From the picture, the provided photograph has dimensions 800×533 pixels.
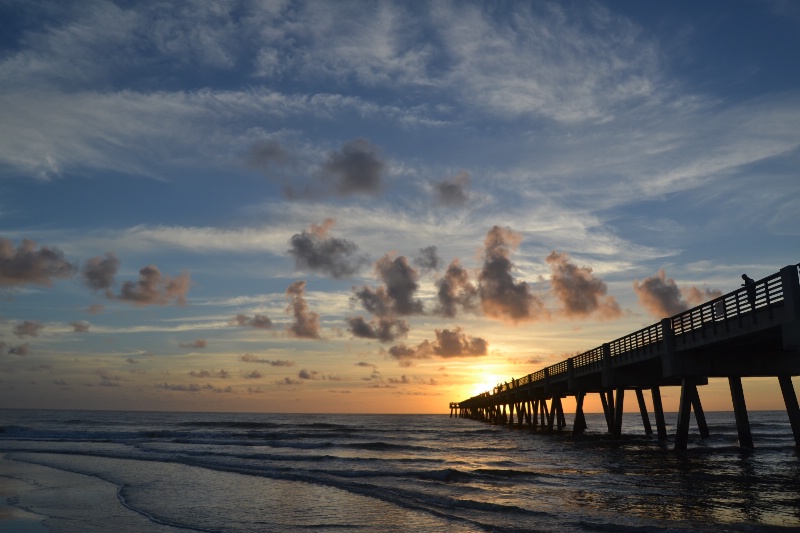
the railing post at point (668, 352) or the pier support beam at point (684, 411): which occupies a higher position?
the railing post at point (668, 352)

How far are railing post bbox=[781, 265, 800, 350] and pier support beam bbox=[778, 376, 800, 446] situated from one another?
759 centimetres

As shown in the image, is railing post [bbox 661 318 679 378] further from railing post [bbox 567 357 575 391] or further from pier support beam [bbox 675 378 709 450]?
railing post [bbox 567 357 575 391]

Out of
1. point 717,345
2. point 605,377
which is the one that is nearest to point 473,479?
point 717,345

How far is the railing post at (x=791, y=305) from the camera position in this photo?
51.5 ft

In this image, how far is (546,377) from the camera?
152 feet

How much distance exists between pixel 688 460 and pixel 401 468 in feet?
36.5

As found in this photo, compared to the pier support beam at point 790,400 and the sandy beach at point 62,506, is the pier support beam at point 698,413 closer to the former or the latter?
the pier support beam at point 790,400

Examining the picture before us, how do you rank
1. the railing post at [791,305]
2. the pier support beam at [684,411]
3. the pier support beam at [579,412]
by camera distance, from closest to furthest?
1. the railing post at [791,305]
2. the pier support beam at [684,411]
3. the pier support beam at [579,412]

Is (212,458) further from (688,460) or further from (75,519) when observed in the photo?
(688,460)

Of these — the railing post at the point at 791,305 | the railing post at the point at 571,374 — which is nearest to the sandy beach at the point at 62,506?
→ the railing post at the point at 791,305

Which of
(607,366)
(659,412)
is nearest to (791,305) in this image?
(607,366)

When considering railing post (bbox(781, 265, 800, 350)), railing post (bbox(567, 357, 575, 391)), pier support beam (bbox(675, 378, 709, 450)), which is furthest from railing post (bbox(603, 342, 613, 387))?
railing post (bbox(781, 265, 800, 350))

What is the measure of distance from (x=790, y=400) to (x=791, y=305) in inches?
333

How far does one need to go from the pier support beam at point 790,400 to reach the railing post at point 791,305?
24.9 feet
